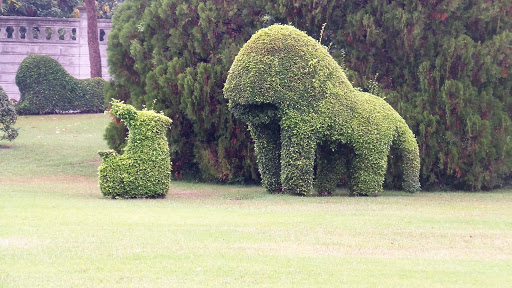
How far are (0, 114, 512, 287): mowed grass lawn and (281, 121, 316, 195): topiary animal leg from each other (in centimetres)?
38

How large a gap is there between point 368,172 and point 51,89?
60.8 ft

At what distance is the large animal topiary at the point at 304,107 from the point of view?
562 inches

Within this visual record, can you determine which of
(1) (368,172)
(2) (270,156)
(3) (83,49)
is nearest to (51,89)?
(3) (83,49)

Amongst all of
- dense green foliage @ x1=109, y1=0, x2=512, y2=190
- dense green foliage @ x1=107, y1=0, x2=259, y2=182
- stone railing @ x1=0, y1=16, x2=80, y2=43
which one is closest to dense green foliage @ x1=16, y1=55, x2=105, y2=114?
stone railing @ x1=0, y1=16, x2=80, y2=43

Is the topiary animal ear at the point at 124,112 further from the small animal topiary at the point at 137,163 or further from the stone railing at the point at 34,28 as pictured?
the stone railing at the point at 34,28

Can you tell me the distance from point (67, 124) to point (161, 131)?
14.7 m

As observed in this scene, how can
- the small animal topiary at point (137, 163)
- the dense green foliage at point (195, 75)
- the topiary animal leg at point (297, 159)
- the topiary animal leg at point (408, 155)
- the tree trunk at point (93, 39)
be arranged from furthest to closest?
1. the tree trunk at point (93, 39)
2. the dense green foliage at point (195, 75)
3. the topiary animal leg at point (408, 155)
4. the topiary animal leg at point (297, 159)
5. the small animal topiary at point (137, 163)

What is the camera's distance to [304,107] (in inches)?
566

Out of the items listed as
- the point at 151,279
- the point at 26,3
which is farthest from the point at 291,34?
the point at 26,3

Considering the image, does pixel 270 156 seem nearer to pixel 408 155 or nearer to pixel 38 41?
pixel 408 155

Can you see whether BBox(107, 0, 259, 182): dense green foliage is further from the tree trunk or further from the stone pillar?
the stone pillar

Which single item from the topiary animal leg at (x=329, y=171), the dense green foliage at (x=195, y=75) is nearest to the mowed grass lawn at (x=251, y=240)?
the topiary animal leg at (x=329, y=171)

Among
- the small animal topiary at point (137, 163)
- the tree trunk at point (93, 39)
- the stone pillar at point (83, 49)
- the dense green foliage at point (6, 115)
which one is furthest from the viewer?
the stone pillar at point (83, 49)

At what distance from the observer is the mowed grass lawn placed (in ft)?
24.1
